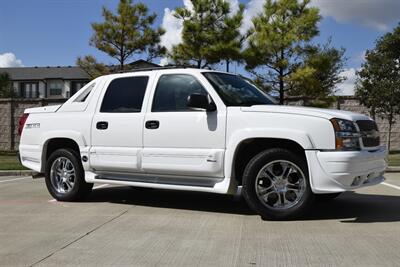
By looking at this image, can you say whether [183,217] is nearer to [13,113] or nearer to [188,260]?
[188,260]

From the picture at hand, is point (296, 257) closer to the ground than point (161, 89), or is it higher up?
closer to the ground

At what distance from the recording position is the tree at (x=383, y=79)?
70.5 ft

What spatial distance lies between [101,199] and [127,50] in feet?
56.2

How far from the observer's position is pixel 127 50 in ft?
82.4

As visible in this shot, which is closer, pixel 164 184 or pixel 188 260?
pixel 188 260

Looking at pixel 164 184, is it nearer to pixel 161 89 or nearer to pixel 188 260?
pixel 161 89

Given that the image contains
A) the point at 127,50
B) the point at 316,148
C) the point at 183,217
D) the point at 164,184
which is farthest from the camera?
the point at 127,50

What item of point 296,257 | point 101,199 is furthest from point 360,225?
point 101,199

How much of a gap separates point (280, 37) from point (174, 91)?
50.4ft

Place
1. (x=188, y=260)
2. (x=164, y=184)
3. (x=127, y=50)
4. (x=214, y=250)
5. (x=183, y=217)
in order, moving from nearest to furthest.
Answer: (x=188, y=260)
(x=214, y=250)
(x=183, y=217)
(x=164, y=184)
(x=127, y=50)

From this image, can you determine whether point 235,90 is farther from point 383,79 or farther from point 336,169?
point 383,79

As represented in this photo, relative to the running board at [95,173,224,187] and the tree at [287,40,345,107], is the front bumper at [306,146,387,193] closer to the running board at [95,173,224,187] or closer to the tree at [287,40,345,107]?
the running board at [95,173,224,187]

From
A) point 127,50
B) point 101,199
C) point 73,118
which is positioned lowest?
point 101,199

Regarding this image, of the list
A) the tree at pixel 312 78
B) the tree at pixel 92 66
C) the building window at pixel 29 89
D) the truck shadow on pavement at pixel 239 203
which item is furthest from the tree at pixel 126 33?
the building window at pixel 29 89
